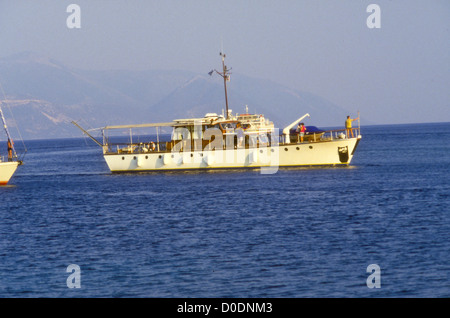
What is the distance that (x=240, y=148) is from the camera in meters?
76.1

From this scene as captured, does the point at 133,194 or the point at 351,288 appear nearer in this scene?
the point at 351,288

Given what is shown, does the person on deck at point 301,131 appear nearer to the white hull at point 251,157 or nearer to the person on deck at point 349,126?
the white hull at point 251,157

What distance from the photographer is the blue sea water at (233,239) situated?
88.9 feet

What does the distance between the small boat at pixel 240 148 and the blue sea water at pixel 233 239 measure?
8.62m

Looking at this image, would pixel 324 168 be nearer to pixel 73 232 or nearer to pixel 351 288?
pixel 73 232

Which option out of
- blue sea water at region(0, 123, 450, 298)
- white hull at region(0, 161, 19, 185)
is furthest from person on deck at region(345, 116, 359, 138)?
white hull at region(0, 161, 19, 185)

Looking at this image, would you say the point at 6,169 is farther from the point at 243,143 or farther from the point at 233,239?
the point at 233,239

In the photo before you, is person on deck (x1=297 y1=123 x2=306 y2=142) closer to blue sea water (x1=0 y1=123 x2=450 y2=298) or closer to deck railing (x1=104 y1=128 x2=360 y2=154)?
deck railing (x1=104 y1=128 x2=360 y2=154)

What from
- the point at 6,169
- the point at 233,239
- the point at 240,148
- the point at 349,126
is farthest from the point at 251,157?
the point at 233,239

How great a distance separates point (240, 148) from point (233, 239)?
40213 mm

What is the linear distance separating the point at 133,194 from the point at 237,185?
398 inches

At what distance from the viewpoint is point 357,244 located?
112 ft

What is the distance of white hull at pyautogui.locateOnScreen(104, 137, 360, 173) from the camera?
74188mm
